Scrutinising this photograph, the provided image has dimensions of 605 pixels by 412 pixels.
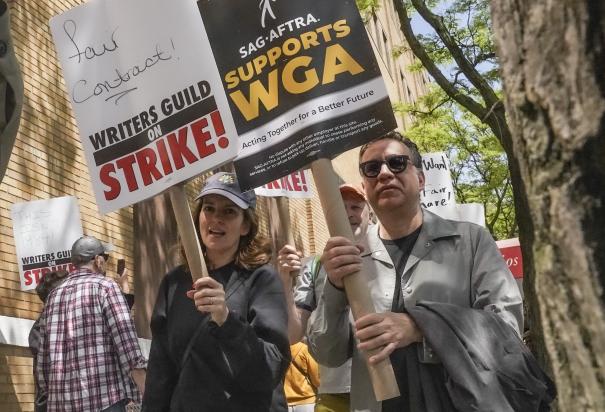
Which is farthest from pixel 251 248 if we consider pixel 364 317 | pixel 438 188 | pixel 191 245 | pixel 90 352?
pixel 438 188

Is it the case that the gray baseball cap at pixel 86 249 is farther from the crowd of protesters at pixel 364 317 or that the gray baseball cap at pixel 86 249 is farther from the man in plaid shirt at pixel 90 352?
the crowd of protesters at pixel 364 317

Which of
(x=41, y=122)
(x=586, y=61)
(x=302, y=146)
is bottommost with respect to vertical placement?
→ (x=586, y=61)

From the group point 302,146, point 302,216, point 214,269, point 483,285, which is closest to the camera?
point 483,285

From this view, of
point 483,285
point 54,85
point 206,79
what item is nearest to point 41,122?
point 54,85

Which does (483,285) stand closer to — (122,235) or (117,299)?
(117,299)

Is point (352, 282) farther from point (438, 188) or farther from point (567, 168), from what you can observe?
point (438, 188)

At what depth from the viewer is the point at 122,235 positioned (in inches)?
426

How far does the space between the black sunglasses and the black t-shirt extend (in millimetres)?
255

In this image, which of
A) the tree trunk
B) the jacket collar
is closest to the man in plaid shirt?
the jacket collar

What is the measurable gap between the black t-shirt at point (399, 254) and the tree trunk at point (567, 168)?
6.45 ft

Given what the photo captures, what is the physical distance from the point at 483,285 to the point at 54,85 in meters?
7.48

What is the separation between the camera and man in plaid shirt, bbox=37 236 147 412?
207 inches

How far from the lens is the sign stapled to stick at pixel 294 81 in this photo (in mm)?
3443

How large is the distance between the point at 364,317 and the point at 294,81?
3.59 feet
